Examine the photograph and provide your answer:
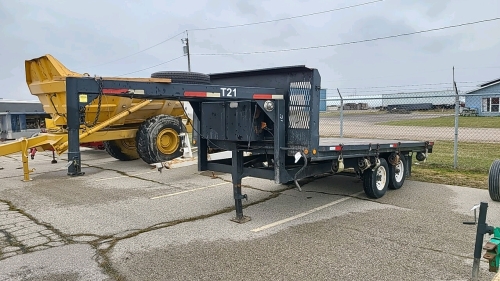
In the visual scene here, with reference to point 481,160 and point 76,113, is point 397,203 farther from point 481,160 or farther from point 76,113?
Answer: point 481,160

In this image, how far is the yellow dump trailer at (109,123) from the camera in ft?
32.4

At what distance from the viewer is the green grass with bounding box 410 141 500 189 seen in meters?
8.90

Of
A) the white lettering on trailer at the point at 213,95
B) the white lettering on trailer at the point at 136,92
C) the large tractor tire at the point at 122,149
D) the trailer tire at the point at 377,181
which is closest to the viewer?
the white lettering on trailer at the point at 136,92

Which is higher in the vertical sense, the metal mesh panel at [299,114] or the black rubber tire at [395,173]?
the metal mesh panel at [299,114]

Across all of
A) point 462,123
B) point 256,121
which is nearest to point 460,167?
point 256,121

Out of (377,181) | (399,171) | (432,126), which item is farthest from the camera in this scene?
(432,126)

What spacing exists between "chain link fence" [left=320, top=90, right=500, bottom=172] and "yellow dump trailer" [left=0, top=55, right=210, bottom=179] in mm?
4577

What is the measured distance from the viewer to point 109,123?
411 inches

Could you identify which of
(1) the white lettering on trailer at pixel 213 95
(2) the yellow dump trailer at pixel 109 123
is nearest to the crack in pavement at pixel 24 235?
(1) the white lettering on trailer at pixel 213 95

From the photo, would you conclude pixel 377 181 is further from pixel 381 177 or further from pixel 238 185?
pixel 238 185

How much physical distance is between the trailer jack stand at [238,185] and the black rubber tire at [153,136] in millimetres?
5396

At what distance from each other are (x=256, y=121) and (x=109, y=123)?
19.3ft

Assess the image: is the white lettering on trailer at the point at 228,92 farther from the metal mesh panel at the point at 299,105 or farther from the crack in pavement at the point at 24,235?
the crack in pavement at the point at 24,235

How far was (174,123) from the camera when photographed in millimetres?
11555
